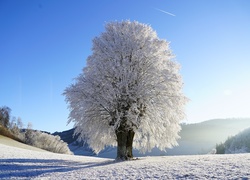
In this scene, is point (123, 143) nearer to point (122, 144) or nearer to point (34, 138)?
point (122, 144)

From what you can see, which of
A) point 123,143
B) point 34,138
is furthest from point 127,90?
point 34,138

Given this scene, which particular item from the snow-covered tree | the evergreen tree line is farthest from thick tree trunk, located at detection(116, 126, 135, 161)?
the evergreen tree line

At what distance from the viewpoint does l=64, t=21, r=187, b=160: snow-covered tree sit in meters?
26.3

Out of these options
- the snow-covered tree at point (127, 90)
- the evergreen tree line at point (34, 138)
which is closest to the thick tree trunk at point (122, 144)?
the snow-covered tree at point (127, 90)

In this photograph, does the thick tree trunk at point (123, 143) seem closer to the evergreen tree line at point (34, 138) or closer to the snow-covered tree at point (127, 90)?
the snow-covered tree at point (127, 90)

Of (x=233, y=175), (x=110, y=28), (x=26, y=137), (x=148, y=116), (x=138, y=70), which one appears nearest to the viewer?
(x=233, y=175)

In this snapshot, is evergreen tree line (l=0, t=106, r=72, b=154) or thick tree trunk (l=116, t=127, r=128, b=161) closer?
thick tree trunk (l=116, t=127, r=128, b=161)

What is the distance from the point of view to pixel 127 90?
26.0 meters

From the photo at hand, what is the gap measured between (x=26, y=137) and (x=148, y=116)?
96.3m

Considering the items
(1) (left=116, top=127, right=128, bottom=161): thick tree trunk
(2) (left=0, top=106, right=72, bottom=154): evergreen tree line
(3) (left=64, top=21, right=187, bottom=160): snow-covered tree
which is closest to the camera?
(3) (left=64, top=21, right=187, bottom=160): snow-covered tree

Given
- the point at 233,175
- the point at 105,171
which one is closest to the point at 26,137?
the point at 105,171

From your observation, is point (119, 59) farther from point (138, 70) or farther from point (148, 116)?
point (148, 116)

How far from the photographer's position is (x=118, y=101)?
2666 cm

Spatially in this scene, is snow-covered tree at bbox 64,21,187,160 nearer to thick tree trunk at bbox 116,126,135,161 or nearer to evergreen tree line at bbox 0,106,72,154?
thick tree trunk at bbox 116,126,135,161
